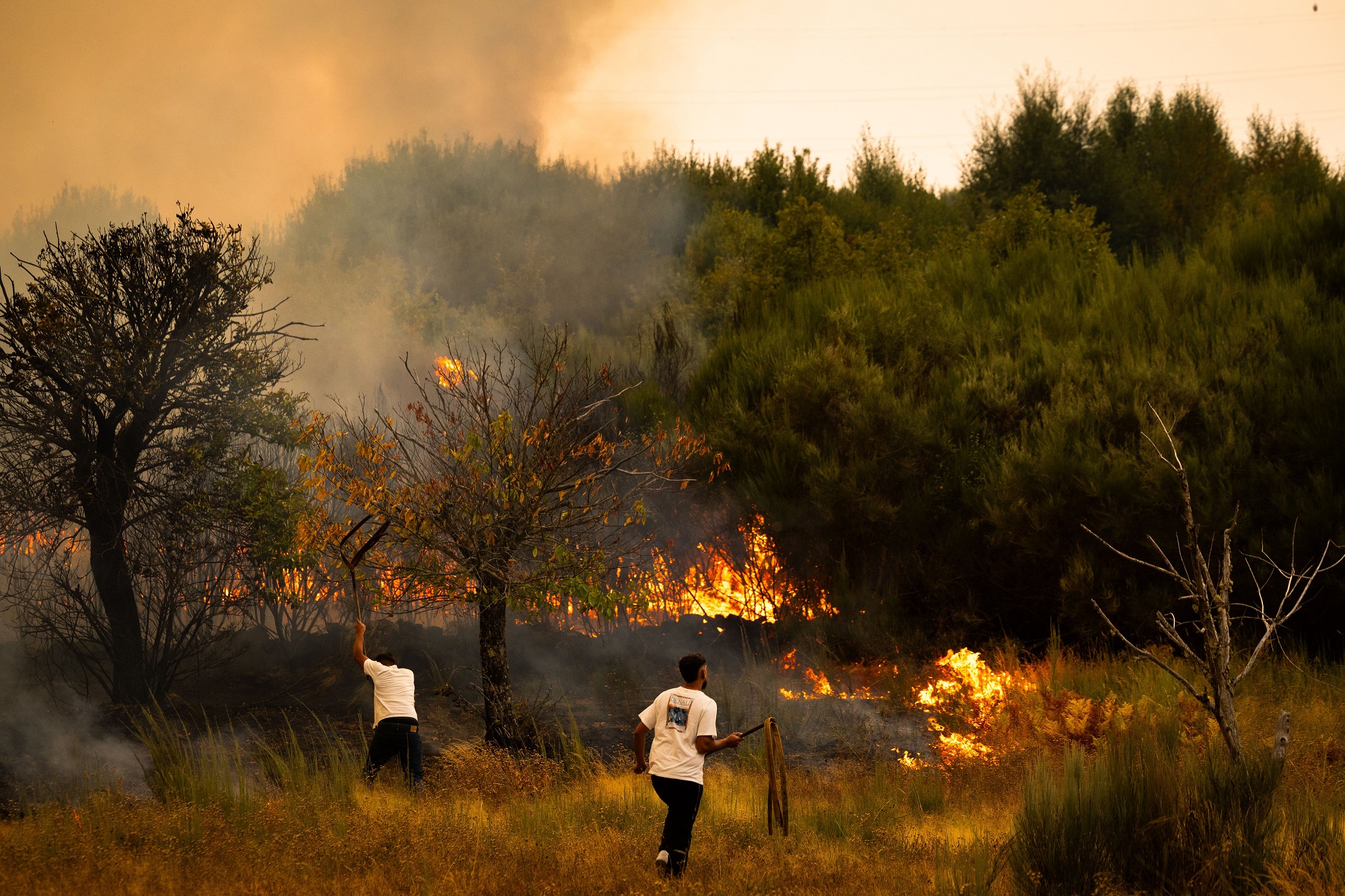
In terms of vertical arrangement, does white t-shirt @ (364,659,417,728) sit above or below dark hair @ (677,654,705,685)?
below

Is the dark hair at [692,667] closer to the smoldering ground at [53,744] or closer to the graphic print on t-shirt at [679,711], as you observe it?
the graphic print on t-shirt at [679,711]

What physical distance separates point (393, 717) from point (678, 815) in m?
3.67

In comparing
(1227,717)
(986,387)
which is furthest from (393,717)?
(986,387)

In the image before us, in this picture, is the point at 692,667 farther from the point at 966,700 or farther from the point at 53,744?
the point at 53,744

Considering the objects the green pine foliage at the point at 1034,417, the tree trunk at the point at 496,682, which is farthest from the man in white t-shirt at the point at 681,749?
the green pine foliage at the point at 1034,417

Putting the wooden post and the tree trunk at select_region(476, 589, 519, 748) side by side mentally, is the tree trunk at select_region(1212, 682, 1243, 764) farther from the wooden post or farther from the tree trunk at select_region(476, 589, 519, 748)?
the tree trunk at select_region(476, 589, 519, 748)

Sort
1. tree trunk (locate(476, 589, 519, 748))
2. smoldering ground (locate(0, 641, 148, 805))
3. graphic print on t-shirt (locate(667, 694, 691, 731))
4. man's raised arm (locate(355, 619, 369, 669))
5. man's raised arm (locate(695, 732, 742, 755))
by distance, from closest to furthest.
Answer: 1. man's raised arm (locate(695, 732, 742, 755))
2. graphic print on t-shirt (locate(667, 694, 691, 731))
3. man's raised arm (locate(355, 619, 369, 669))
4. smoldering ground (locate(0, 641, 148, 805))
5. tree trunk (locate(476, 589, 519, 748))

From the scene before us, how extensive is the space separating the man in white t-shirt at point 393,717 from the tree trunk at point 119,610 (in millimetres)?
4560

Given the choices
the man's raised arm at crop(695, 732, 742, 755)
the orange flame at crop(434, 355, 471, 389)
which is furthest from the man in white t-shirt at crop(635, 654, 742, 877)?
the orange flame at crop(434, 355, 471, 389)

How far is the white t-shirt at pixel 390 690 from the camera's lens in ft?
29.9

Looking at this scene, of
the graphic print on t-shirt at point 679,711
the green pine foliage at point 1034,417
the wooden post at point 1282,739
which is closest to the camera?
the graphic print on t-shirt at point 679,711

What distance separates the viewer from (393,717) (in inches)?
361

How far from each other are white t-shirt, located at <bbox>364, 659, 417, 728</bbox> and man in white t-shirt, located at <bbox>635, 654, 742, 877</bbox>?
334 centimetres

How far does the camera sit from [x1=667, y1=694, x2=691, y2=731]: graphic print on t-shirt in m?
6.34
